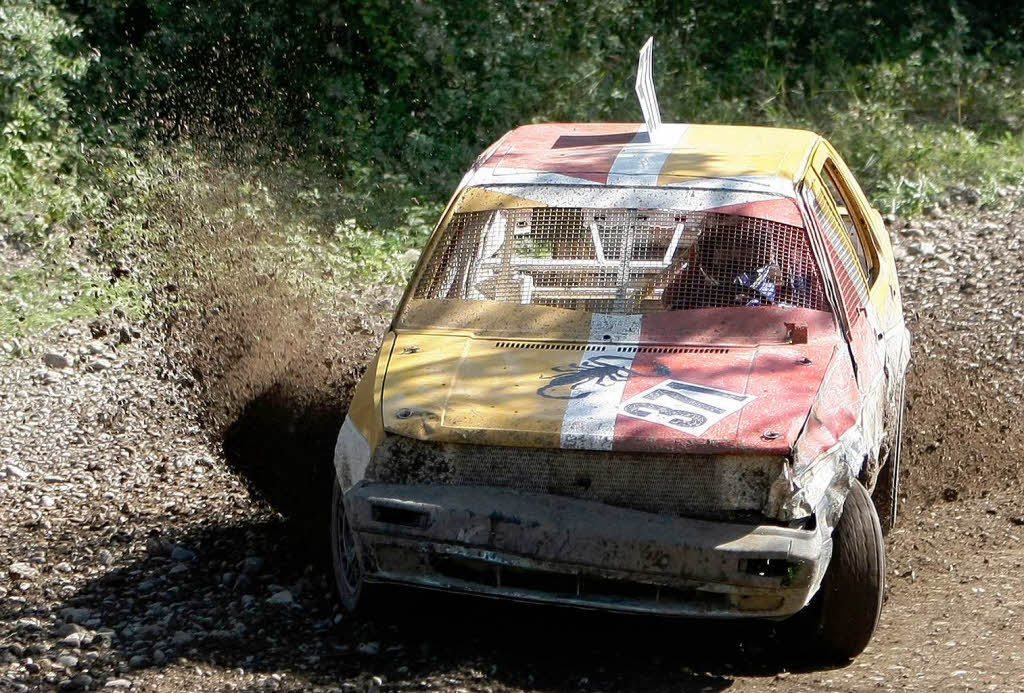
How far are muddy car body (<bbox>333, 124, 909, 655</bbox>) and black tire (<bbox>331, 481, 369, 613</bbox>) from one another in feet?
0.04

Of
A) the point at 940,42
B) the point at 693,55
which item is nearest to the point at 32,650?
the point at 693,55

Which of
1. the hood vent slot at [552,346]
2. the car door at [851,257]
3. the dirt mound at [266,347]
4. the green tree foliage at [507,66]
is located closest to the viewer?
the hood vent slot at [552,346]

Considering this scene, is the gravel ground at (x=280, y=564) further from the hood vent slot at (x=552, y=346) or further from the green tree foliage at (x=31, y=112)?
the green tree foliage at (x=31, y=112)

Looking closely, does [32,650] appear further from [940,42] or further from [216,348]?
[940,42]

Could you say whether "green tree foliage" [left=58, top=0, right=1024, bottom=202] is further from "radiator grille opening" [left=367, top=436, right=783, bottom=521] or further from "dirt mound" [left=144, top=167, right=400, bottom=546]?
"radiator grille opening" [left=367, top=436, right=783, bottom=521]

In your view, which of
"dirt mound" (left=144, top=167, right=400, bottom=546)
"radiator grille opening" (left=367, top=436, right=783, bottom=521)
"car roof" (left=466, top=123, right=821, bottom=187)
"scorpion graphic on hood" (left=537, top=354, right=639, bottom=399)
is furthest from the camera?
"dirt mound" (left=144, top=167, right=400, bottom=546)

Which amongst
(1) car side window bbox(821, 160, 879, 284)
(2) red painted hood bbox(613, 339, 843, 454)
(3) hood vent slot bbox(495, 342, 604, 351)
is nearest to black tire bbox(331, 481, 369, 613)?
(3) hood vent slot bbox(495, 342, 604, 351)

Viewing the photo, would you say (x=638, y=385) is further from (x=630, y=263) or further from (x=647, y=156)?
(x=647, y=156)

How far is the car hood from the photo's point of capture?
4684 mm

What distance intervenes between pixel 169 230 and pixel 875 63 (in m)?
8.05

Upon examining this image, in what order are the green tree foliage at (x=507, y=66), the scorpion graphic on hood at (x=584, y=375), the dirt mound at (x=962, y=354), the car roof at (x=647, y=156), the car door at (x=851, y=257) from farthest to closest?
the green tree foliage at (x=507, y=66), the dirt mound at (x=962, y=354), the car roof at (x=647, y=156), the car door at (x=851, y=257), the scorpion graphic on hood at (x=584, y=375)

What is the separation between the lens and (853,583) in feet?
15.8

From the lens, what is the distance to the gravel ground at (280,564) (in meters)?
4.85

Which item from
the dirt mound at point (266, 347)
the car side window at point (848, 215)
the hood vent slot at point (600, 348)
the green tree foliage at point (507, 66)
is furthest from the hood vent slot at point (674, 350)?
the green tree foliage at point (507, 66)
